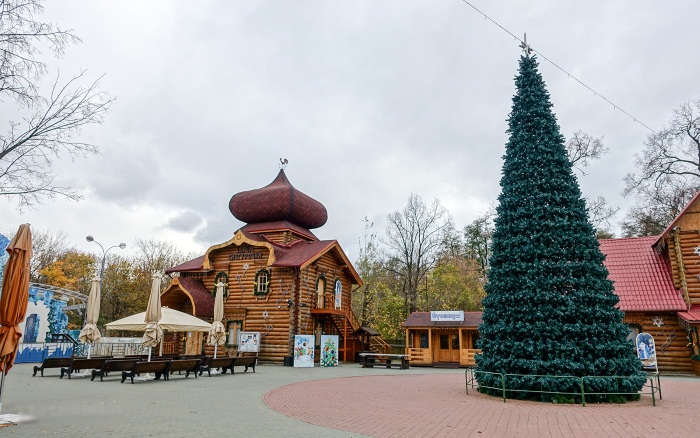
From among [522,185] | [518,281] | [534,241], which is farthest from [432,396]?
[522,185]

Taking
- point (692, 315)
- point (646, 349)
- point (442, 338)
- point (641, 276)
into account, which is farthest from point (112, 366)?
point (641, 276)

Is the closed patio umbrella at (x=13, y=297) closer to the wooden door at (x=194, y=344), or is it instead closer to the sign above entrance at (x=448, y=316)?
the wooden door at (x=194, y=344)

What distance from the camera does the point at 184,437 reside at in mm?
6621

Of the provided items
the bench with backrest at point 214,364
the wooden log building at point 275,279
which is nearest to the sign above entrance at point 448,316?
the wooden log building at point 275,279

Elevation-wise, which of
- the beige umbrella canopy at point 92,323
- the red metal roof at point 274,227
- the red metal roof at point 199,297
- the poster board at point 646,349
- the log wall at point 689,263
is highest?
the red metal roof at point 274,227

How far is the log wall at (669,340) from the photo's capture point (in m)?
20.0

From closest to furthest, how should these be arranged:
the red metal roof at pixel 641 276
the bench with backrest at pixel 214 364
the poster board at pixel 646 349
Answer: the bench with backrest at pixel 214 364 → the poster board at pixel 646 349 → the red metal roof at pixel 641 276

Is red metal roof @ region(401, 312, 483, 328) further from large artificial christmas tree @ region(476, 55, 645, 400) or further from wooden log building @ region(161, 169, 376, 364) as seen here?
large artificial christmas tree @ region(476, 55, 645, 400)

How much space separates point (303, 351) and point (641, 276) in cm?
1684

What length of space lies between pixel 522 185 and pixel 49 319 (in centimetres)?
2881

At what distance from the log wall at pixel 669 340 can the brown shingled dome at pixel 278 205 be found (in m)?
18.1

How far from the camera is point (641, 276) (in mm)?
22031

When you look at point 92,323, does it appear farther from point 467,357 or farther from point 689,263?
point 689,263

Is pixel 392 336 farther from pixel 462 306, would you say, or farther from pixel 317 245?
pixel 317 245
